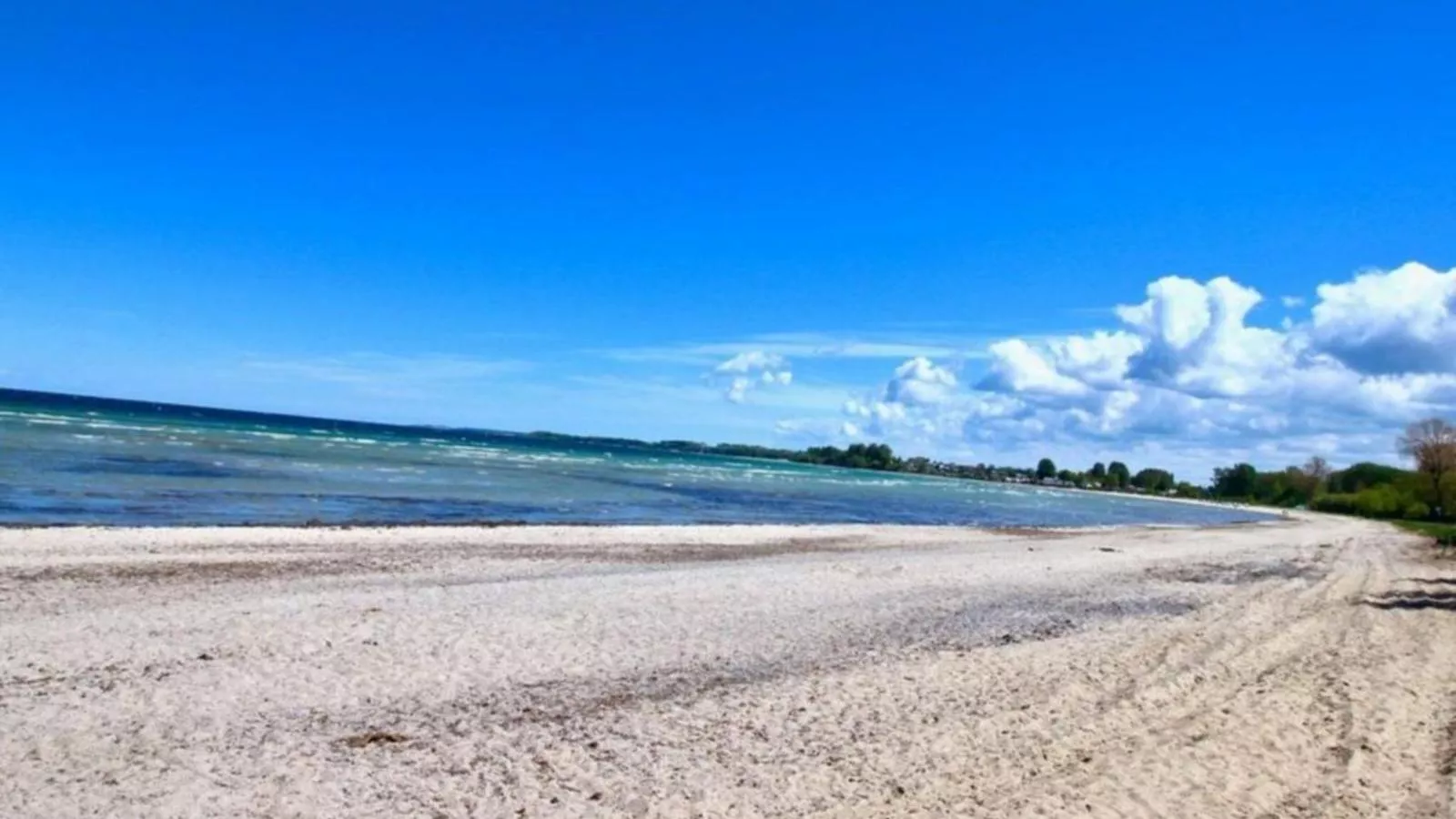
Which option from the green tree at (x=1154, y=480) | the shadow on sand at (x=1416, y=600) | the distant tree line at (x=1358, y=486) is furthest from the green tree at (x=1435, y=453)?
the green tree at (x=1154, y=480)

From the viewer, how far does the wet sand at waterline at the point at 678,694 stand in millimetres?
6273

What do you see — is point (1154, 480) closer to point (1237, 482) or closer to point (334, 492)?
point (1237, 482)

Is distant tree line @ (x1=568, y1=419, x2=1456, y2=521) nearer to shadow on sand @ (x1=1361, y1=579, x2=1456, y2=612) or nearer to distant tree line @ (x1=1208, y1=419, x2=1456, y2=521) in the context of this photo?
distant tree line @ (x1=1208, y1=419, x2=1456, y2=521)

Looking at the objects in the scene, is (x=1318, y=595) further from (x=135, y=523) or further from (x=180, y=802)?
(x=135, y=523)

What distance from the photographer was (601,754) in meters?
6.94

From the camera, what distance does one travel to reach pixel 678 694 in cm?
869

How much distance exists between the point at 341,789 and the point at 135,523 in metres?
18.3

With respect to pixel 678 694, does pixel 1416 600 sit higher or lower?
higher

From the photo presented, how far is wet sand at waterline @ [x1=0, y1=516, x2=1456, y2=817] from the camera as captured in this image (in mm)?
6273

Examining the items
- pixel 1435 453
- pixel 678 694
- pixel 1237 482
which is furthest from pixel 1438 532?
pixel 1237 482

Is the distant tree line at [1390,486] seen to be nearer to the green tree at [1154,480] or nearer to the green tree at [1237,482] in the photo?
the green tree at [1237,482]

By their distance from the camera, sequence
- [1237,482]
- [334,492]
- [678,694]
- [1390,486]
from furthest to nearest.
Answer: [1237,482], [1390,486], [334,492], [678,694]

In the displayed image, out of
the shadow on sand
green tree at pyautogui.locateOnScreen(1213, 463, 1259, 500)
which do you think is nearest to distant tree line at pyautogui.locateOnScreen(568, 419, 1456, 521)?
green tree at pyautogui.locateOnScreen(1213, 463, 1259, 500)

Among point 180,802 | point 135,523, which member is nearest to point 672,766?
point 180,802
